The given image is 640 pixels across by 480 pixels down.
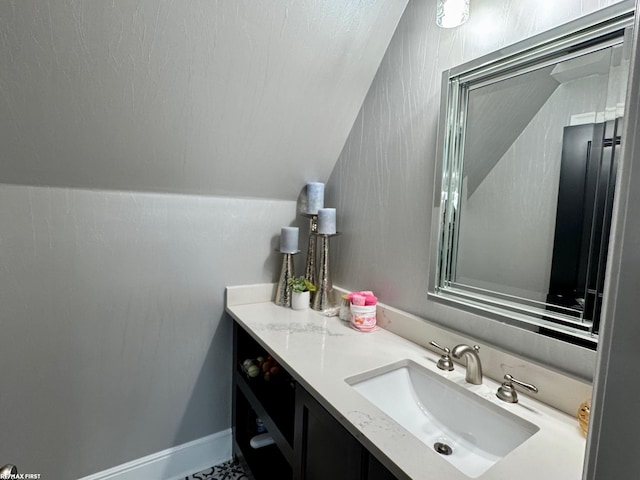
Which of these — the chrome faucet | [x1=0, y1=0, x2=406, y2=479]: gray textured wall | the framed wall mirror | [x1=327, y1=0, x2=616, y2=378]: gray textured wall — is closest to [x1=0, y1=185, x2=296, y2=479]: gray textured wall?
[x1=0, y1=0, x2=406, y2=479]: gray textured wall

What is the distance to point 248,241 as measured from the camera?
5.37ft

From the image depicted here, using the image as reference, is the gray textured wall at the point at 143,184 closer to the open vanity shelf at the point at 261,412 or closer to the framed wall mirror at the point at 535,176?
the open vanity shelf at the point at 261,412

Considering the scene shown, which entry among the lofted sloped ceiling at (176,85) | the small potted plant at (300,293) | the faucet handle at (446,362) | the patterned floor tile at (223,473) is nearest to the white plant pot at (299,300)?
the small potted plant at (300,293)

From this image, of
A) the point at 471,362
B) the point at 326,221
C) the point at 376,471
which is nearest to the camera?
the point at 376,471

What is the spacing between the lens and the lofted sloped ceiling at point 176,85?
97cm

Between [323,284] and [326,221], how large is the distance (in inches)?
12.0

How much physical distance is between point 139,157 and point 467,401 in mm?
1391

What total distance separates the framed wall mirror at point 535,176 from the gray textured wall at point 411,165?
0.05 meters

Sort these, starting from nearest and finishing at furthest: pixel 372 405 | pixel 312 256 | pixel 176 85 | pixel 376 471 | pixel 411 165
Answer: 1. pixel 376 471
2. pixel 372 405
3. pixel 176 85
4. pixel 411 165
5. pixel 312 256

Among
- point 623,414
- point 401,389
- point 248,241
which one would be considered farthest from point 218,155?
point 623,414

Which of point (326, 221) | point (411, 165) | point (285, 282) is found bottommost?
point (285, 282)

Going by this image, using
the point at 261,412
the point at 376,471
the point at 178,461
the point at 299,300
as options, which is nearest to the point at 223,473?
the point at 178,461

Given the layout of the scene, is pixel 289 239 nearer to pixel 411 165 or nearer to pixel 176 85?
pixel 411 165

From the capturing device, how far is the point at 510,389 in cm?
89
